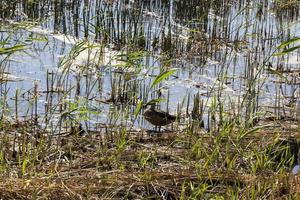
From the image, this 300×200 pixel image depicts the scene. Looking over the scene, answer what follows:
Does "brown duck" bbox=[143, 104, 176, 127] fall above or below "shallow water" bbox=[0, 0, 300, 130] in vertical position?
below

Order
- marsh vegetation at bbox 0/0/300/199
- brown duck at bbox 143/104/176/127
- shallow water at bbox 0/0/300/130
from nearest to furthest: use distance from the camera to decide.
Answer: marsh vegetation at bbox 0/0/300/199 → brown duck at bbox 143/104/176/127 → shallow water at bbox 0/0/300/130

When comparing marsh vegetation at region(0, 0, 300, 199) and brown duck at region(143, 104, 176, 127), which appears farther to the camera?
brown duck at region(143, 104, 176, 127)

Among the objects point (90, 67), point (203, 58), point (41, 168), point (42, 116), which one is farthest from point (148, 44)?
point (41, 168)

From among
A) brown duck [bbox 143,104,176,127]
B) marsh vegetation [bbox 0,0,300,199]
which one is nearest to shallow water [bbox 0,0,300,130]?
marsh vegetation [bbox 0,0,300,199]

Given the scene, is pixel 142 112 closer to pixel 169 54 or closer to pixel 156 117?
pixel 156 117

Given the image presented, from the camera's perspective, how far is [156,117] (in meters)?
5.45

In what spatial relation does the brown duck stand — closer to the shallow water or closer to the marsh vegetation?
the marsh vegetation

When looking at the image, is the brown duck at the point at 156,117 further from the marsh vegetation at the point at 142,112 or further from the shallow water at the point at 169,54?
the shallow water at the point at 169,54

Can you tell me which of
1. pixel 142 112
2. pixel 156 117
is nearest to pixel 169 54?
pixel 142 112

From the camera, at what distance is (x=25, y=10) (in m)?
9.08

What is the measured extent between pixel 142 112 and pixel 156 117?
17.0 inches

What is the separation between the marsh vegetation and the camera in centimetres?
410

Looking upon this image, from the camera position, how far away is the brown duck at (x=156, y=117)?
545 cm

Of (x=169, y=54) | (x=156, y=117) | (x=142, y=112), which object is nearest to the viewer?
(x=156, y=117)
